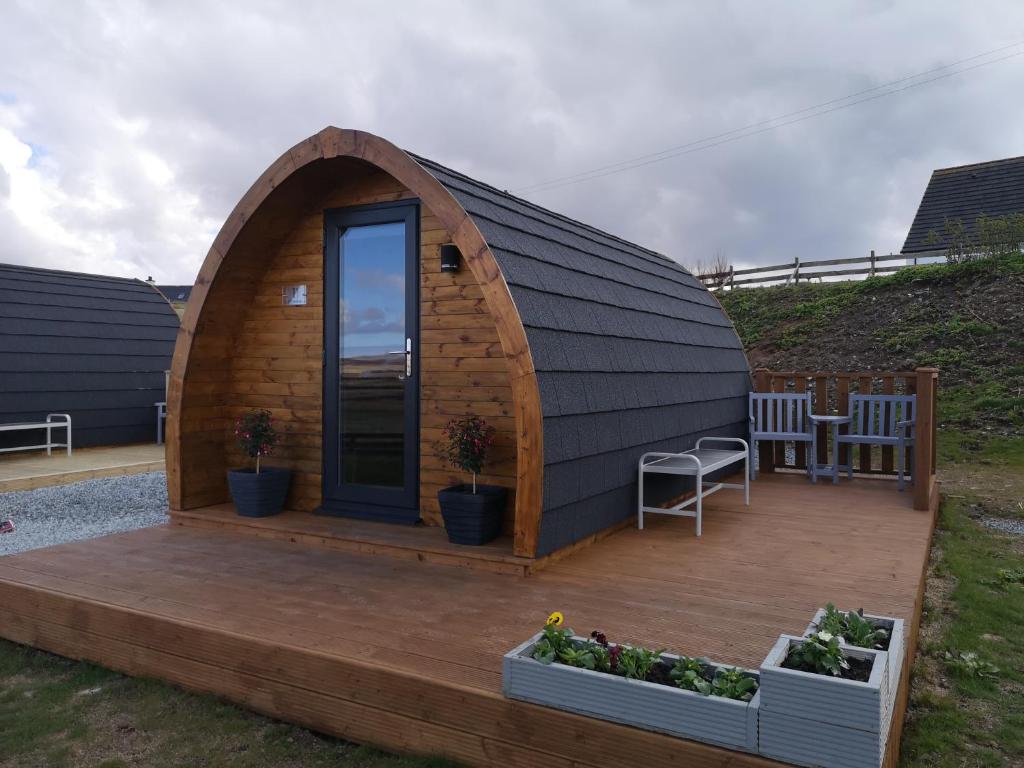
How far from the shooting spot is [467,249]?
364 cm

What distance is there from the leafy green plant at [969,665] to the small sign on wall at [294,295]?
13.6 ft

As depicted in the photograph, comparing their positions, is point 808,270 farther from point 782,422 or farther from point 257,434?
point 257,434

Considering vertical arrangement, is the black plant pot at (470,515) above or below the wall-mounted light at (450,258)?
below

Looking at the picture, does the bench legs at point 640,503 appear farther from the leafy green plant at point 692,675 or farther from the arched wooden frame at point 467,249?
the leafy green plant at point 692,675

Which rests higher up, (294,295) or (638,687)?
(294,295)

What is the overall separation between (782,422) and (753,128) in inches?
655

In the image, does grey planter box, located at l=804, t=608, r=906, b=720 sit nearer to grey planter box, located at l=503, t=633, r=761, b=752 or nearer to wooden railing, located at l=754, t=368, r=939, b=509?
grey planter box, located at l=503, t=633, r=761, b=752

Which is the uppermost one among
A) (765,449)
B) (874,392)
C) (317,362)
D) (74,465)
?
(317,362)

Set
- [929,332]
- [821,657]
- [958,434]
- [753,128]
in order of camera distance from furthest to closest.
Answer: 1. [753,128]
2. [929,332]
3. [958,434]
4. [821,657]

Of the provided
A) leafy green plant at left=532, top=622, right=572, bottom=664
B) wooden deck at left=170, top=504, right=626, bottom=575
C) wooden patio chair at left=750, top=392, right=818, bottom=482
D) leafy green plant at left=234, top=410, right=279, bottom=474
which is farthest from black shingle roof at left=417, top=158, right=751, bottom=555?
leafy green plant at left=234, top=410, right=279, bottom=474

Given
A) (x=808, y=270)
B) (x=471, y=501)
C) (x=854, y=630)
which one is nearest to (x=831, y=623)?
(x=854, y=630)

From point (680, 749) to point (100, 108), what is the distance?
304 inches

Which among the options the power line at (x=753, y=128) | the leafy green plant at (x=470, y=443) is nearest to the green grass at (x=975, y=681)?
the leafy green plant at (x=470, y=443)

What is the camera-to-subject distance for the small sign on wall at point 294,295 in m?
4.97
